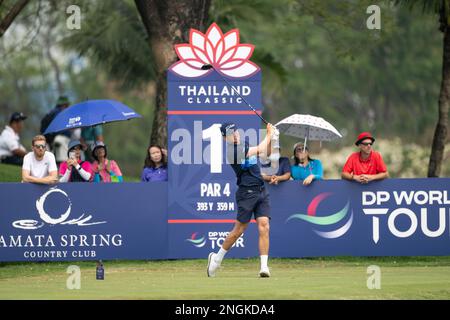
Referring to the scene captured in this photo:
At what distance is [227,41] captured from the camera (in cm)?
1955

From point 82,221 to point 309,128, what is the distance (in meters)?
3.95

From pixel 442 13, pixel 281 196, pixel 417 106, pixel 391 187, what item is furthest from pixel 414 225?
pixel 417 106

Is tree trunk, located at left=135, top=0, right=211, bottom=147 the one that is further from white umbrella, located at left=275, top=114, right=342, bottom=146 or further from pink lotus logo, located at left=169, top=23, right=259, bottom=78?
white umbrella, located at left=275, top=114, right=342, bottom=146

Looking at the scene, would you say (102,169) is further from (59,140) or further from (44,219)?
(59,140)

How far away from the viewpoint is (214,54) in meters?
19.6

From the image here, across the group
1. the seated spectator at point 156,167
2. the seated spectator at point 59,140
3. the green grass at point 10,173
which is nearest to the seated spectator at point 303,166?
the seated spectator at point 156,167

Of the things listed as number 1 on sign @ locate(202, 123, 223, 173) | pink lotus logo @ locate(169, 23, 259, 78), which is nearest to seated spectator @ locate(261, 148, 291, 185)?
number 1 on sign @ locate(202, 123, 223, 173)

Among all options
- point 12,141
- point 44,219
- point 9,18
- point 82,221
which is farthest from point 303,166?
point 12,141

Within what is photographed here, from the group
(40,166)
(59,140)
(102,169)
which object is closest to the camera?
(40,166)

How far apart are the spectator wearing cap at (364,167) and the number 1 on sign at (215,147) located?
1956 millimetres

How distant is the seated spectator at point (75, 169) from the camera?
19.7 metres

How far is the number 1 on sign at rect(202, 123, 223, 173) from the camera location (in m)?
19.5

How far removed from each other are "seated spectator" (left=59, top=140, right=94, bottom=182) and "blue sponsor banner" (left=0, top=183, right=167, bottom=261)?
0.37m

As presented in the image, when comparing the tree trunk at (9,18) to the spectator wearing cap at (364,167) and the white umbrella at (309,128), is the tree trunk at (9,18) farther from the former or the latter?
the spectator wearing cap at (364,167)
